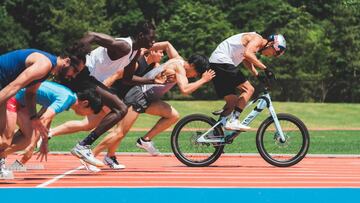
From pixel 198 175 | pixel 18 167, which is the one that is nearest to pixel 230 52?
pixel 198 175

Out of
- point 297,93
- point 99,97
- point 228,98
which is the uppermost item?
point 99,97

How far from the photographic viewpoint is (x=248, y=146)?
1841 centimetres

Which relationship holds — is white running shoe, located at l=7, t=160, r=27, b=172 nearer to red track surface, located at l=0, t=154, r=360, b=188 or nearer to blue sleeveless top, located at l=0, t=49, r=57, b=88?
red track surface, located at l=0, t=154, r=360, b=188

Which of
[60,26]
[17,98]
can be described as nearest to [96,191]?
[17,98]

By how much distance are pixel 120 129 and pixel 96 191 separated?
370 centimetres

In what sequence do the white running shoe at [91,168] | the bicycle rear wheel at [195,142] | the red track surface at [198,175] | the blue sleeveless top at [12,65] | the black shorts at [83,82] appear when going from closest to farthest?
the blue sleeveless top at [12,65] < the red track surface at [198,175] < the black shorts at [83,82] < the white running shoe at [91,168] < the bicycle rear wheel at [195,142]

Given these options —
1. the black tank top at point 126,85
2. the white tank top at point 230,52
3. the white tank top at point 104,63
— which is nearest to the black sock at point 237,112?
the white tank top at point 230,52

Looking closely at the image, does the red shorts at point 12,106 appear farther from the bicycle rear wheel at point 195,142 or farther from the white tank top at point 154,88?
the bicycle rear wheel at point 195,142

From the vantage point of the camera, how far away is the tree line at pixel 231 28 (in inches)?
2235

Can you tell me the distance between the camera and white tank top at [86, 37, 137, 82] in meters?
10.6

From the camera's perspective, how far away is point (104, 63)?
10.6 meters

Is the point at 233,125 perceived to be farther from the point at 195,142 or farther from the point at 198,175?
the point at 198,175

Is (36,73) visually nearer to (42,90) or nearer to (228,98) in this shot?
(42,90)

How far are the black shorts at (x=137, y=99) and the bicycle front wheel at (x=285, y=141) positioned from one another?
156cm
